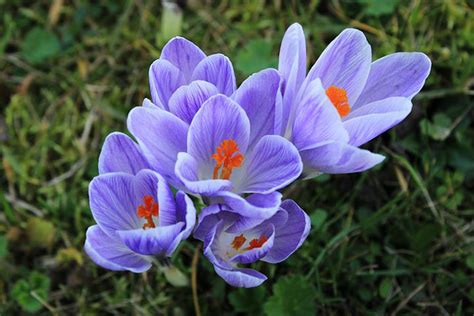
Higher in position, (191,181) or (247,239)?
(191,181)

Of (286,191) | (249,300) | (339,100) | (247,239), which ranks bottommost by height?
(249,300)

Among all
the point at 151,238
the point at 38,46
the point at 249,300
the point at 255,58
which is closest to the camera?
the point at 151,238

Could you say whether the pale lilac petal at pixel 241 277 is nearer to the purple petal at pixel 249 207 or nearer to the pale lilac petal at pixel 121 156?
the purple petal at pixel 249 207

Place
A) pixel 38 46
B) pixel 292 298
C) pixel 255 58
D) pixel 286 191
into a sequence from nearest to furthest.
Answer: pixel 292 298 → pixel 286 191 → pixel 255 58 → pixel 38 46

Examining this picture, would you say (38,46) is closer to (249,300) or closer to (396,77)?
(249,300)

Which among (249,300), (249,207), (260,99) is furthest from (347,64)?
(249,300)

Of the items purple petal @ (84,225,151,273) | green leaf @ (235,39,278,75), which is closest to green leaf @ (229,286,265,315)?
purple petal @ (84,225,151,273)

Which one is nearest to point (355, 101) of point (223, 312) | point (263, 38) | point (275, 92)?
point (275, 92)

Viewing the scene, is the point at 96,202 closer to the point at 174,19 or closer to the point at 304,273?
the point at 304,273
